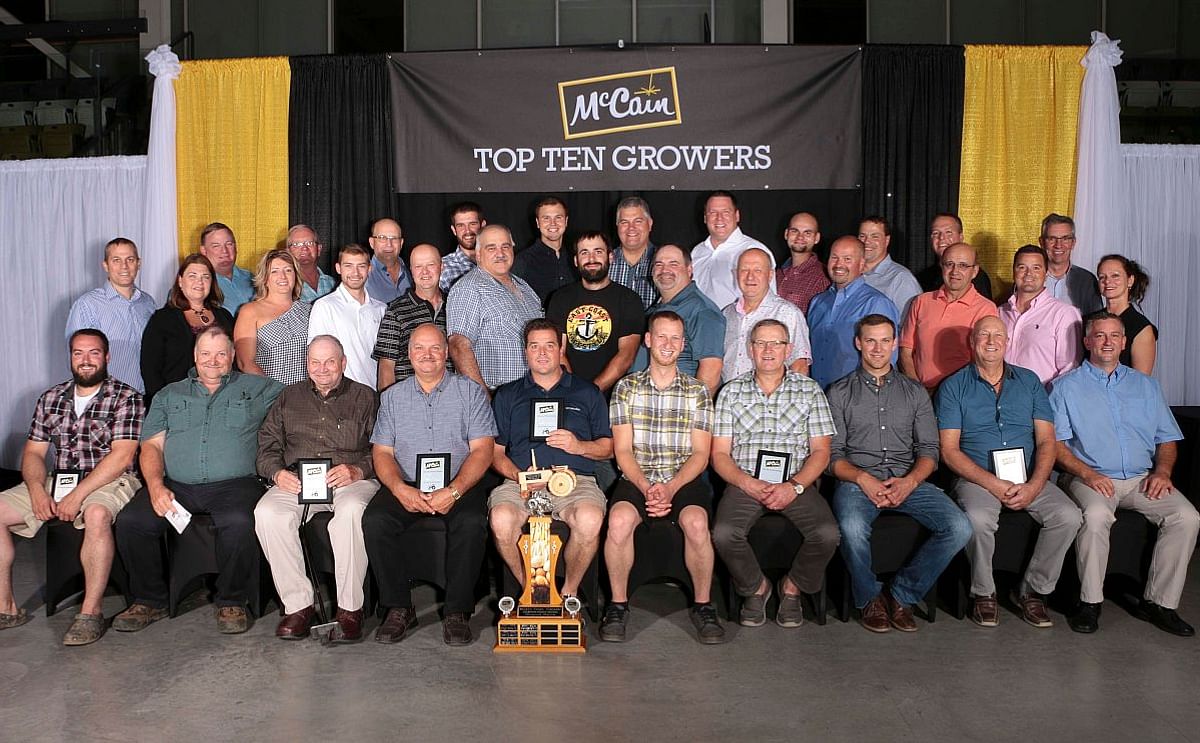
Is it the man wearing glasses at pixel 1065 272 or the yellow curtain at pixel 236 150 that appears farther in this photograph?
the yellow curtain at pixel 236 150

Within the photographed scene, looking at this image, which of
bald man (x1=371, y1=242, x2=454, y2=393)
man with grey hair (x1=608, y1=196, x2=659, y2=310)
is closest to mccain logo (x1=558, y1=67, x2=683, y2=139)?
man with grey hair (x1=608, y1=196, x2=659, y2=310)

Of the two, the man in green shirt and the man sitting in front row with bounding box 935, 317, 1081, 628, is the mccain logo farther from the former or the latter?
the man in green shirt

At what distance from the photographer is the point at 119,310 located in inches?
194

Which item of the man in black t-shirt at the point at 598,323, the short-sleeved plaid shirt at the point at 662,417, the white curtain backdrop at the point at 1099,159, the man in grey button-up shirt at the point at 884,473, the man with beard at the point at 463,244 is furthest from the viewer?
the white curtain backdrop at the point at 1099,159

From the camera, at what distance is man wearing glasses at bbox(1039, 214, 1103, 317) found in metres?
4.91

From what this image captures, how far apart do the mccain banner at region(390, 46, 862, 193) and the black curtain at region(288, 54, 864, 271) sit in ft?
0.40

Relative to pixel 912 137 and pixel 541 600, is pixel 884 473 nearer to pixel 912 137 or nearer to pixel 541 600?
pixel 541 600

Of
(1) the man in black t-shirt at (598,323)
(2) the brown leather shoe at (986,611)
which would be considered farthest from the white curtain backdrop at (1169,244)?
(1) the man in black t-shirt at (598,323)

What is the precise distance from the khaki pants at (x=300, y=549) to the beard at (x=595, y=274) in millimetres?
1372

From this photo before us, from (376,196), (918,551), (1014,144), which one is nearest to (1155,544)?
(918,551)

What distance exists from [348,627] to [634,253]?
7.19 feet

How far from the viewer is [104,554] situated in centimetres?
398

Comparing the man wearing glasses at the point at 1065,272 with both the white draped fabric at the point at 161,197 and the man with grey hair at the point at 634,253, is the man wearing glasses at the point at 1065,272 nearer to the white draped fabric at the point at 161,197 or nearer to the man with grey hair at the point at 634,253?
the man with grey hair at the point at 634,253

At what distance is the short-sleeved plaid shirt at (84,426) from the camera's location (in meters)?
4.18
